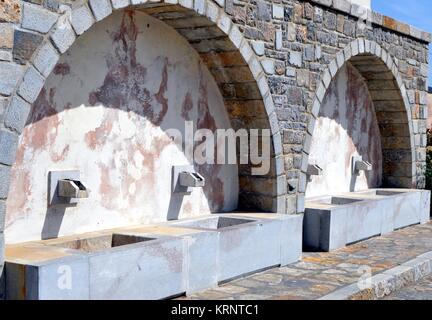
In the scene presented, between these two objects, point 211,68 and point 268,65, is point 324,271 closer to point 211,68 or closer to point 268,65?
point 268,65

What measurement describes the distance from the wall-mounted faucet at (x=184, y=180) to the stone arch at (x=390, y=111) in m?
3.24

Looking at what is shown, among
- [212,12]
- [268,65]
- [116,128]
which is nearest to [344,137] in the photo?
[268,65]

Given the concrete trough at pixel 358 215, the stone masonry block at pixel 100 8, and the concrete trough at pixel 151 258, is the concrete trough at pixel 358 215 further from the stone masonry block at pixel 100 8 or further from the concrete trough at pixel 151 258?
the stone masonry block at pixel 100 8

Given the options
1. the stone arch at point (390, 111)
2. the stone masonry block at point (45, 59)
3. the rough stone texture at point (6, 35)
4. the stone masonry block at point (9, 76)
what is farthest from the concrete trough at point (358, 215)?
the rough stone texture at point (6, 35)

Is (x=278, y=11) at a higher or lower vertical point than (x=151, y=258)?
higher

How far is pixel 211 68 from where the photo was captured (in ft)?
22.7

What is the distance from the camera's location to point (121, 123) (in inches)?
234

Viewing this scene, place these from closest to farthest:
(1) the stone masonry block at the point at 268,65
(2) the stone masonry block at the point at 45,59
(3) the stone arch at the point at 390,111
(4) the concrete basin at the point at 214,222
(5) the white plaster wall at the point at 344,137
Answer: (2) the stone masonry block at the point at 45,59 → (4) the concrete basin at the point at 214,222 → (1) the stone masonry block at the point at 268,65 → (5) the white plaster wall at the point at 344,137 → (3) the stone arch at the point at 390,111

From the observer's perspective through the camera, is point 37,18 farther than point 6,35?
Yes

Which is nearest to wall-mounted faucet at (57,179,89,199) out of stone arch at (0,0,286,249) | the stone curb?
stone arch at (0,0,286,249)

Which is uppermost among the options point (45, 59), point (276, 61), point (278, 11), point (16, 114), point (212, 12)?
point (278, 11)

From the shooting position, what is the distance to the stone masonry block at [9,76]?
170 inches

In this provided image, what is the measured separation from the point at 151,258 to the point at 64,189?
92 cm
